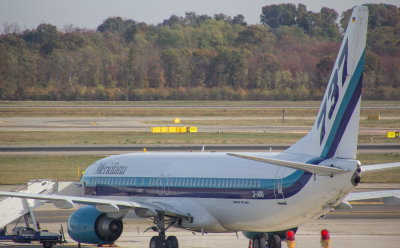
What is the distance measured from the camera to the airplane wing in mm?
22930

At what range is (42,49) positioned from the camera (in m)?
169

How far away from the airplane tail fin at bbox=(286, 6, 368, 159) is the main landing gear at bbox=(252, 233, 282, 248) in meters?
4.50

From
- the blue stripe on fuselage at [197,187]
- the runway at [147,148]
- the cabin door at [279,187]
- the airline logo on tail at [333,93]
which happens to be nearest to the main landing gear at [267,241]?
the blue stripe on fuselage at [197,187]

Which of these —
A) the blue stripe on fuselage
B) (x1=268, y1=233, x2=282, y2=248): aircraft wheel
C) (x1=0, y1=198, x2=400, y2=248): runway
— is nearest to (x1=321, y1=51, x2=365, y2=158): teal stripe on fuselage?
the blue stripe on fuselage

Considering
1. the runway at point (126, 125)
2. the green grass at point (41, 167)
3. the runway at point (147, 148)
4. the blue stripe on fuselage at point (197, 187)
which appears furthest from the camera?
the runway at point (126, 125)

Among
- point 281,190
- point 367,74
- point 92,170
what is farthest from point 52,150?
point 367,74

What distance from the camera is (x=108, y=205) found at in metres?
23.5

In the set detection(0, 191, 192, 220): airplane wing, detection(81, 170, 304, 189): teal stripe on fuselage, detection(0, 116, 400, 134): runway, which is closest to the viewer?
detection(81, 170, 304, 189): teal stripe on fuselage

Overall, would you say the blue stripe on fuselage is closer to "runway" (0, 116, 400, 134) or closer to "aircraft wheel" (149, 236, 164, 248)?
"aircraft wheel" (149, 236, 164, 248)

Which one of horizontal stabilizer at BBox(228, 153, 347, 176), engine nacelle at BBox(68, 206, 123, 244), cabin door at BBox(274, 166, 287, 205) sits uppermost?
horizontal stabilizer at BBox(228, 153, 347, 176)

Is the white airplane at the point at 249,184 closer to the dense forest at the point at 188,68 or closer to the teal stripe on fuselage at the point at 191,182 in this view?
the teal stripe on fuselage at the point at 191,182

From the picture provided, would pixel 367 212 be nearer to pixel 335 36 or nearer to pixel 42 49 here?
pixel 42 49

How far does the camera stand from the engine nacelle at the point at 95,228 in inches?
992

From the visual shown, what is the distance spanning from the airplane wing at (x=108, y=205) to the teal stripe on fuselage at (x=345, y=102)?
20.3 feet
